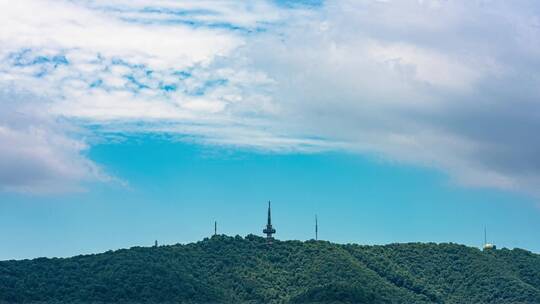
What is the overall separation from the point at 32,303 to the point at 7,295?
5102 millimetres

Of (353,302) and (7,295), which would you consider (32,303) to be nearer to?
(7,295)

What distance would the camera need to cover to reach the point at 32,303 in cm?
19988

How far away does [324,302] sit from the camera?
655 ft

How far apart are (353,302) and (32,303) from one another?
6296cm

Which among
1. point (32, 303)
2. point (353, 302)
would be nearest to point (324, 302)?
point (353, 302)

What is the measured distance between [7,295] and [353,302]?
2656 inches

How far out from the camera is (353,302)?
199000mm

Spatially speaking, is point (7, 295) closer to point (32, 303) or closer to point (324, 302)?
point (32, 303)

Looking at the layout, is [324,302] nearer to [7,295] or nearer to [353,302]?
[353,302]

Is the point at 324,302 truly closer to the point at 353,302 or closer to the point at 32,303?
the point at 353,302

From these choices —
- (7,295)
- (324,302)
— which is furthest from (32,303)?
(324,302)

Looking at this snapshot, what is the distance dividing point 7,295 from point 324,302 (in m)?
61.8

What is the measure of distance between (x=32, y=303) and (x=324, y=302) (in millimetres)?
57312
